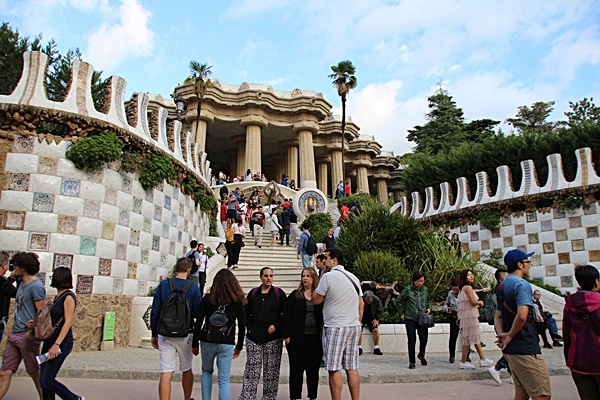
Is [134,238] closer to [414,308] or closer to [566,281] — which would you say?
[414,308]

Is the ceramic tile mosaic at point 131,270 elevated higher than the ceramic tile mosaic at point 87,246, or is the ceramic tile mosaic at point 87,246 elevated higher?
the ceramic tile mosaic at point 87,246

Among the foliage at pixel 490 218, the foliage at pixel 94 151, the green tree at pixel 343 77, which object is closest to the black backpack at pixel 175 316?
the foliage at pixel 94 151

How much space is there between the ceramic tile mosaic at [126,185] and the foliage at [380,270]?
17.9 ft

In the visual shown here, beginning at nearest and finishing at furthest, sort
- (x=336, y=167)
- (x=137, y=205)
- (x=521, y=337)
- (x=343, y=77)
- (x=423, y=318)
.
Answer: (x=521, y=337) < (x=423, y=318) < (x=137, y=205) < (x=343, y=77) < (x=336, y=167)

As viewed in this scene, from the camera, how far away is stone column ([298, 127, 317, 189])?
36625 millimetres

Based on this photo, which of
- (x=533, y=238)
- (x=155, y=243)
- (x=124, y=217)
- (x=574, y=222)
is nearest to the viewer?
(x=124, y=217)

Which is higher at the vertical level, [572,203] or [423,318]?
[572,203]

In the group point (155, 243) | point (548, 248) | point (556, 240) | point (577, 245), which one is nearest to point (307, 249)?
point (155, 243)

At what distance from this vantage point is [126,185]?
10062mm

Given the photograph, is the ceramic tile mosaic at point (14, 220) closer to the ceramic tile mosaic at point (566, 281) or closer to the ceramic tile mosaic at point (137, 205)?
the ceramic tile mosaic at point (137, 205)

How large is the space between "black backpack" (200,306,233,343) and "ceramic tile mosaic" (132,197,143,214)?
624cm

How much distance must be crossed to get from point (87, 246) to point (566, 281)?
12.6 metres

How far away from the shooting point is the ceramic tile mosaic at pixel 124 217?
9.78 m

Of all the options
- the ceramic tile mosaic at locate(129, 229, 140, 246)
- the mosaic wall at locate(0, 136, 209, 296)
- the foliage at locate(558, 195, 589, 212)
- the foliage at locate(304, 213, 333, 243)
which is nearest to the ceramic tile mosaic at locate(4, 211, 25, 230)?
the mosaic wall at locate(0, 136, 209, 296)
